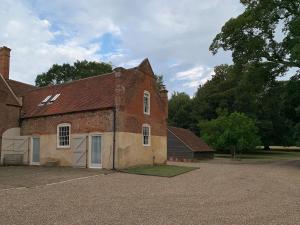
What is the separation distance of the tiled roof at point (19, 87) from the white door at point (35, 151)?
259 inches

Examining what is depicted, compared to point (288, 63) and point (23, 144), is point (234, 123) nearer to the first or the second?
point (288, 63)

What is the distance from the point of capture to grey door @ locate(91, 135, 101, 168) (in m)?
23.7

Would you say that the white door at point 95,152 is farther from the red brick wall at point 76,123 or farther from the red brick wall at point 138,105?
the red brick wall at point 138,105

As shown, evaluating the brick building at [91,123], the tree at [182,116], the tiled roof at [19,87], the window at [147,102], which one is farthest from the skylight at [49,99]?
the tree at [182,116]

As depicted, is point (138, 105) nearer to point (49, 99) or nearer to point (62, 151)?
point (62, 151)

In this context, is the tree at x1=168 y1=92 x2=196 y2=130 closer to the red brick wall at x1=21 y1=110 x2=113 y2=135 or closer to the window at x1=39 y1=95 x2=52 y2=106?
the window at x1=39 y1=95 x2=52 y2=106

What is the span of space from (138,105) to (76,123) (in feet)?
15.2

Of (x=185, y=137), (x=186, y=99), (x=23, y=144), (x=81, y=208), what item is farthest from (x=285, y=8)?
(x=186, y=99)

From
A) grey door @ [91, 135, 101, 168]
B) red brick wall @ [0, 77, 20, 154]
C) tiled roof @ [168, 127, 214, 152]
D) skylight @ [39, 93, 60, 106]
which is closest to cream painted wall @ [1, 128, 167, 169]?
grey door @ [91, 135, 101, 168]

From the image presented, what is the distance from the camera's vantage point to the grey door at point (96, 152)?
23.7m

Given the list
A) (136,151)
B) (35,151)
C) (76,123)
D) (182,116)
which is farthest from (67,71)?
(136,151)

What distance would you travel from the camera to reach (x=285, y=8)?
3231 centimetres

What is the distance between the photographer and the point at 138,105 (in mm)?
25906

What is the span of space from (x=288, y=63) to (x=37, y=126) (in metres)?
22.7
